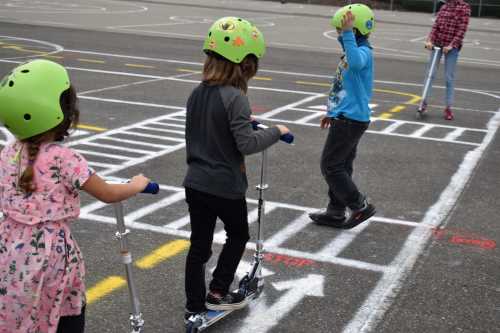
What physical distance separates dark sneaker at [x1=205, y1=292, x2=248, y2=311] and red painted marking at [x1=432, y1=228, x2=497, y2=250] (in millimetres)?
2415

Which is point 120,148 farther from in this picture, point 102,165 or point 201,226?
point 201,226

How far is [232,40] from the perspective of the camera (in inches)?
174

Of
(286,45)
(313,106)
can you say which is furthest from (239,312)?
(286,45)

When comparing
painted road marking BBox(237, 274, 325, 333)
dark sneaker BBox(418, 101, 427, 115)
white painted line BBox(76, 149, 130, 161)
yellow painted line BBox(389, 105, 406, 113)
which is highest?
painted road marking BBox(237, 274, 325, 333)

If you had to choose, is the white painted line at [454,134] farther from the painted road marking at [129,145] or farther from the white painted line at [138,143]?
the white painted line at [138,143]

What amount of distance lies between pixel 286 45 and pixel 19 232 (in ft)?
66.7

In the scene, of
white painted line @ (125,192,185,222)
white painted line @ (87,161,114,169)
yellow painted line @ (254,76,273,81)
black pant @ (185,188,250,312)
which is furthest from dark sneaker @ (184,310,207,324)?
yellow painted line @ (254,76,273,81)

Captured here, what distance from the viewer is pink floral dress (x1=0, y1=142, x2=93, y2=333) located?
11.3ft

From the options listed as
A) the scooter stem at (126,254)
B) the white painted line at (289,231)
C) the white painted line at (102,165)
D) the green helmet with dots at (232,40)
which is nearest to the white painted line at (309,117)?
the white painted line at (102,165)

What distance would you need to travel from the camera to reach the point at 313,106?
42.7ft

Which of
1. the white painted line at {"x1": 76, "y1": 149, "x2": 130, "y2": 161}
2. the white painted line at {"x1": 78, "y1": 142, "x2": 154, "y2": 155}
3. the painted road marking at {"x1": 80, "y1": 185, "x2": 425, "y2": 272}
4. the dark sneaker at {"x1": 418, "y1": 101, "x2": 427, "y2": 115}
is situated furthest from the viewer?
the dark sneaker at {"x1": 418, "y1": 101, "x2": 427, "y2": 115}

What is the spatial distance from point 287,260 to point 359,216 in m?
1.10

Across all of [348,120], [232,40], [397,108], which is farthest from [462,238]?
[397,108]

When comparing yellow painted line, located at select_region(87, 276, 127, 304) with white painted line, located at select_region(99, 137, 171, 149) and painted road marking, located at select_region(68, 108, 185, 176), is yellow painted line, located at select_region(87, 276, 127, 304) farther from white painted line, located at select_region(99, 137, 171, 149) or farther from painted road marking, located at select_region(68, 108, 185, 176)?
white painted line, located at select_region(99, 137, 171, 149)
